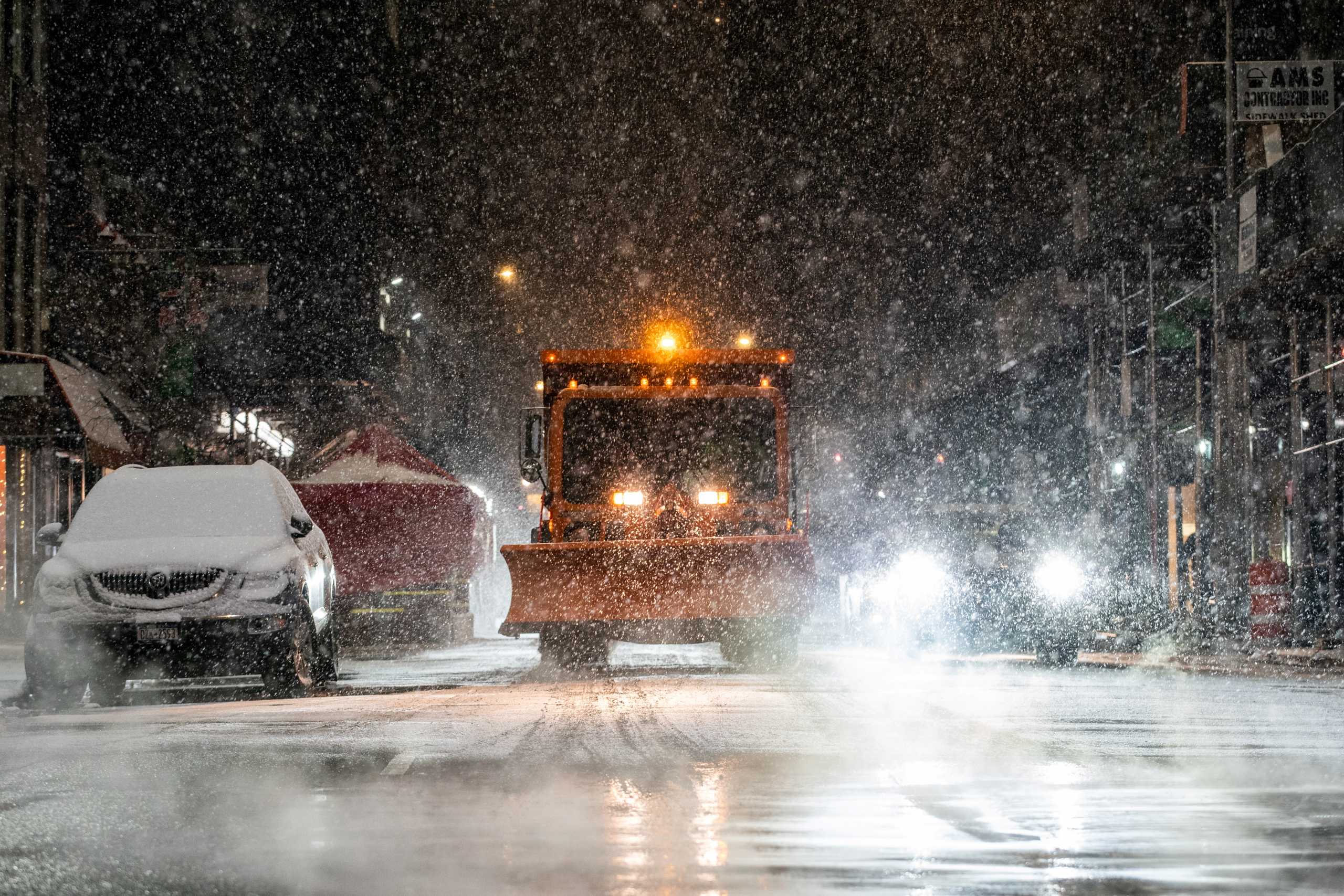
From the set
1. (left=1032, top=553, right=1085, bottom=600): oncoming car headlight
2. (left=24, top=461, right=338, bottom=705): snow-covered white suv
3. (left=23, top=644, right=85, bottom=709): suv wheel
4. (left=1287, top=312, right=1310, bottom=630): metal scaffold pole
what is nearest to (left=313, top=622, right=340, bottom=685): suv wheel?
(left=24, top=461, right=338, bottom=705): snow-covered white suv

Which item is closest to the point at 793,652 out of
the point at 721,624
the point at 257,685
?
the point at 721,624

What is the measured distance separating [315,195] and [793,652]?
91.5 ft

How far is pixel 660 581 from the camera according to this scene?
16.5 metres

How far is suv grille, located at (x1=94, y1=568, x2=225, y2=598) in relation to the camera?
12.6 meters

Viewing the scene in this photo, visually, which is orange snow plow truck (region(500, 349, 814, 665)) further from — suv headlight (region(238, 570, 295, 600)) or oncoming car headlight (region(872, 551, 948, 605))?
oncoming car headlight (region(872, 551, 948, 605))

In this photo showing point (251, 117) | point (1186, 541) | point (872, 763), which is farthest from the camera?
point (251, 117)

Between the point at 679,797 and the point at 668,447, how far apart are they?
1120cm

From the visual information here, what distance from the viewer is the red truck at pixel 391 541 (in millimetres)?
25406

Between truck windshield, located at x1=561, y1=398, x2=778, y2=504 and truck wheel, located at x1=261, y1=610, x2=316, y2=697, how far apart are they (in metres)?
4.60

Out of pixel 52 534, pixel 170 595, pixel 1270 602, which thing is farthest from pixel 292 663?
pixel 1270 602

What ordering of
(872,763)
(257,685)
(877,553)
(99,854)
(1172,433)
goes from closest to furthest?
(99,854) → (872,763) → (257,685) → (877,553) → (1172,433)

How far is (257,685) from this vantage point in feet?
51.8

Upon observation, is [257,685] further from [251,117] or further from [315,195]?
[315,195]

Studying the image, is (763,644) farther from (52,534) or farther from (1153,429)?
(1153,429)
